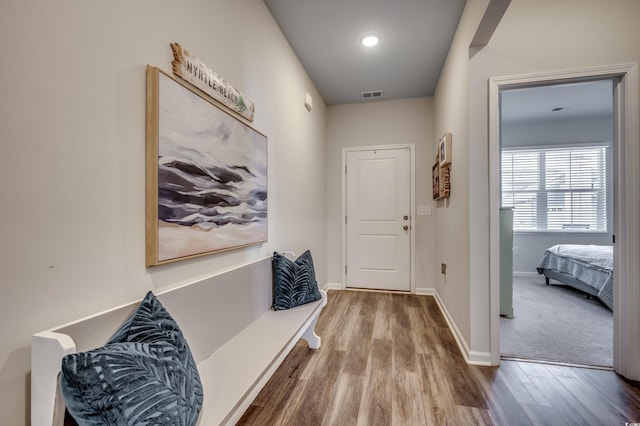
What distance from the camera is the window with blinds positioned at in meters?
4.87

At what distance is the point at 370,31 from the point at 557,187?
15.0 feet

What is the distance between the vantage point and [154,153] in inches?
46.3

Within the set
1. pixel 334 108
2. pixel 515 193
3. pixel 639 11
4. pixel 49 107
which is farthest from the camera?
pixel 515 193

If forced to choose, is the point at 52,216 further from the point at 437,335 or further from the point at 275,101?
the point at 437,335

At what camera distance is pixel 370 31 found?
8.36 ft

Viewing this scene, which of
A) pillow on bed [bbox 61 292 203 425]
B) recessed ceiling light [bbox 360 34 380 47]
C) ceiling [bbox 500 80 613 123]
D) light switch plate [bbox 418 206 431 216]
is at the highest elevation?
Answer: ceiling [bbox 500 80 613 123]

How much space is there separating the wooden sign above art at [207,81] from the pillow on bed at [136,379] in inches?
40.6

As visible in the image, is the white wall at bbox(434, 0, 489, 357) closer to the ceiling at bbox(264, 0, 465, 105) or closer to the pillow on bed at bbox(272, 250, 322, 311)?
the ceiling at bbox(264, 0, 465, 105)

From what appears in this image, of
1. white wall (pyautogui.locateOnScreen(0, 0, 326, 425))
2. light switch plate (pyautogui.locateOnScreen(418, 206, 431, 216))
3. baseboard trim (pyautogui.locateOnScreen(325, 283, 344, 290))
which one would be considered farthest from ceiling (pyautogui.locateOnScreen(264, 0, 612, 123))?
baseboard trim (pyautogui.locateOnScreen(325, 283, 344, 290))

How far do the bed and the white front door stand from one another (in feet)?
6.72

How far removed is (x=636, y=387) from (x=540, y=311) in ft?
5.04

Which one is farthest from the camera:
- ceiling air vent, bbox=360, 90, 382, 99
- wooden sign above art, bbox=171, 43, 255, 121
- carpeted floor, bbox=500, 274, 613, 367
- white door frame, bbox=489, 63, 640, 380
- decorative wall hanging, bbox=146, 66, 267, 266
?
ceiling air vent, bbox=360, 90, 382, 99

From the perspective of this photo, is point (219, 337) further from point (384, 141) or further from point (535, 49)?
point (384, 141)

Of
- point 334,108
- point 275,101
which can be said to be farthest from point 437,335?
point 334,108
